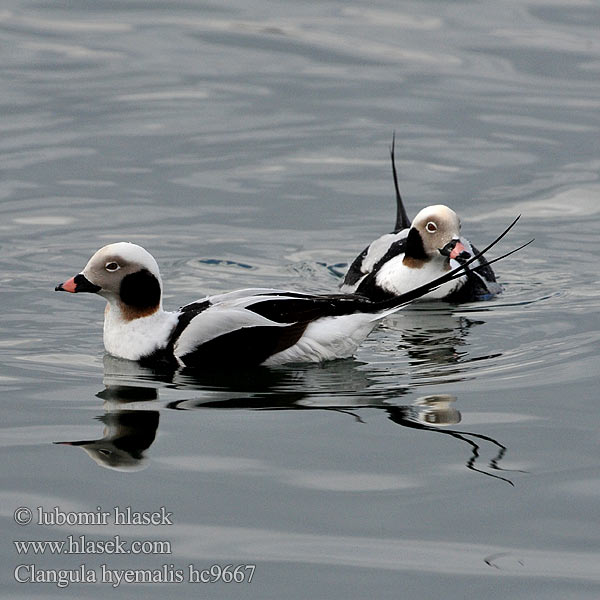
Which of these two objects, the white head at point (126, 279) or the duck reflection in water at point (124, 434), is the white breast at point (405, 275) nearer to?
the white head at point (126, 279)

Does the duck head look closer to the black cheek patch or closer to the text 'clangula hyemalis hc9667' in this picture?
the text 'clangula hyemalis hc9667'

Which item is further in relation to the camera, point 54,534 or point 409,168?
point 409,168

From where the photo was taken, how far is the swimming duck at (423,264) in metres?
8.78

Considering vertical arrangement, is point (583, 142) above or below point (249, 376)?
above

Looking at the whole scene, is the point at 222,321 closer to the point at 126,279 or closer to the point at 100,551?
the point at 126,279

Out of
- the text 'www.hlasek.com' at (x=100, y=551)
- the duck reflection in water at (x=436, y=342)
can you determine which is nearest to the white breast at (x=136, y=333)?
the duck reflection in water at (x=436, y=342)

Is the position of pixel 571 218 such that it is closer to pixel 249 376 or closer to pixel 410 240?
pixel 410 240

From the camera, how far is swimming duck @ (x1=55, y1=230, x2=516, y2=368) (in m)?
6.84

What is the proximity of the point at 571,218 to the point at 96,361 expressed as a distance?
4.56m

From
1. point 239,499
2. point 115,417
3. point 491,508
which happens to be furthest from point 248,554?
point 115,417

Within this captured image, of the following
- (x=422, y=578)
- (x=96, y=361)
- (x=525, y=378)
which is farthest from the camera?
(x=96, y=361)

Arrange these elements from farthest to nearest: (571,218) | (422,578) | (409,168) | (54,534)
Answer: (409,168) < (571,218) < (54,534) < (422,578)

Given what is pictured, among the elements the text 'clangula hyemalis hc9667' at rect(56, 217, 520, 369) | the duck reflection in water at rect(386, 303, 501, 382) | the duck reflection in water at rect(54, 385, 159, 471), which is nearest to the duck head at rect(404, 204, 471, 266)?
the duck reflection in water at rect(386, 303, 501, 382)

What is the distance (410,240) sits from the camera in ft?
29.6
